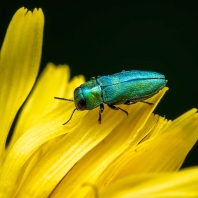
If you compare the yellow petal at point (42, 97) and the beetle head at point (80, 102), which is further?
the yellow petal at point (42, 97)

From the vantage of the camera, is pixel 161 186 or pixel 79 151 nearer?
pixel 161 186

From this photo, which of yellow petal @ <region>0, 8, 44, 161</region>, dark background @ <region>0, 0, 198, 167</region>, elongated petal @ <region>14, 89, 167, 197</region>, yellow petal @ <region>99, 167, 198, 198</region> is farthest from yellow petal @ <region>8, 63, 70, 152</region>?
yellow petal @ <region>99, 167, 198, 198</region>

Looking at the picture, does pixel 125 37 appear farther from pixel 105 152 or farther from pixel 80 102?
pixel 105 152

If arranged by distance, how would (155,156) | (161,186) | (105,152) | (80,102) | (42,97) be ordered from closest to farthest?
(161,186)
(155,156)
(105,152)
(80,102)
(42,97)

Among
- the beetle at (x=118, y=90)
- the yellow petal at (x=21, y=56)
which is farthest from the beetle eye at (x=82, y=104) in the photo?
the yellow petal at (x=21, y=56)

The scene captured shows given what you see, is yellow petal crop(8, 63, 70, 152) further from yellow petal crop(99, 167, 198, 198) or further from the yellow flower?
yellow petal crop(99, 167, 198, 198)

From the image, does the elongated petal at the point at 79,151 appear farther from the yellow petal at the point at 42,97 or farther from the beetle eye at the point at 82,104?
Answer: the yellow petal at the point at 42,97

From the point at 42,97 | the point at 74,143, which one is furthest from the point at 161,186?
the point at 42,97
